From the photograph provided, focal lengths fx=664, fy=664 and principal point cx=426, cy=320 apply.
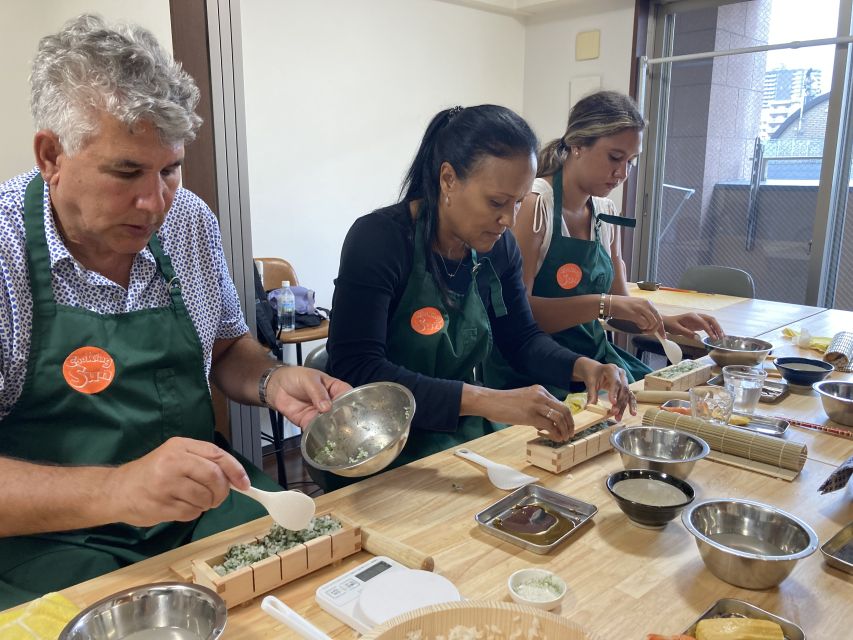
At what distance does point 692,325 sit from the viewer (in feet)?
8.14

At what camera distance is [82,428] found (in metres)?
1.29

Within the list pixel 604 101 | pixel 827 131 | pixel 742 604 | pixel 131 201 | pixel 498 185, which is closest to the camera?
pixel 742 604

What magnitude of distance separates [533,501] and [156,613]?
0.71m

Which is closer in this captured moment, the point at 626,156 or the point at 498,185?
the point at 498,185

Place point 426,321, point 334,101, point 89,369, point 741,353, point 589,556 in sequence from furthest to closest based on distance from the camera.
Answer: point 334,101, point 741,353, point 426,321, point 89,369, point 589,556

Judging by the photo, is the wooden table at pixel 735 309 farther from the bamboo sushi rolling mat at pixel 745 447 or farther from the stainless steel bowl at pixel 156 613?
the stainless steel bowl at pixel 156 613

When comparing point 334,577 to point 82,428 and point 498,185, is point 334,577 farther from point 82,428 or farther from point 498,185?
point 498,185

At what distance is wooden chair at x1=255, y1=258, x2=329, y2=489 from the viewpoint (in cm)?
344

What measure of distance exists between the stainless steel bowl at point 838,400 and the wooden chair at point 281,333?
208cm

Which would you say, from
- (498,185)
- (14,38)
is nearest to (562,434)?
(498,185)

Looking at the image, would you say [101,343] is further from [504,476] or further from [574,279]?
[574,279]

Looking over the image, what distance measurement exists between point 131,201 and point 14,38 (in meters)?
3.15

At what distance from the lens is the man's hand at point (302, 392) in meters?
1.44

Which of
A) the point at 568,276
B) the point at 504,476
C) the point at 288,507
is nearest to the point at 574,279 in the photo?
the point at 568,276
